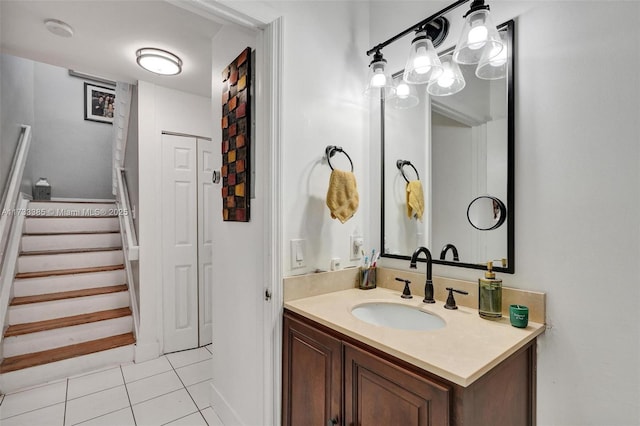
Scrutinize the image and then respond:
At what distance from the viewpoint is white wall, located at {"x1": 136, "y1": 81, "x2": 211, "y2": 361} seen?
8.43 ft

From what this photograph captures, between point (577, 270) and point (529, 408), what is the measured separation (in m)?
0.53

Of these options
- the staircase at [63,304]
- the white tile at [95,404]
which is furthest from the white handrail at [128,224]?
the white tile at [95,404]

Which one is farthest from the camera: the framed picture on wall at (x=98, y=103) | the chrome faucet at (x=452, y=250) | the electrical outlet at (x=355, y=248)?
the framed picture on wall at (x=98, y=103)

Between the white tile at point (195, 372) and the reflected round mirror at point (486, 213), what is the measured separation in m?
2.21

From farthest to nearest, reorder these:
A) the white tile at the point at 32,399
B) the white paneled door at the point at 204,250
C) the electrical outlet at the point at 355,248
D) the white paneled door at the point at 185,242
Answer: the white paneled door at the point at 204,250 < the white paneled door at the point at 185,242 < the white tile at the point at 32,399 < the electrical outlet at the point at 355,248

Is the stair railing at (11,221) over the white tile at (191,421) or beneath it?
over

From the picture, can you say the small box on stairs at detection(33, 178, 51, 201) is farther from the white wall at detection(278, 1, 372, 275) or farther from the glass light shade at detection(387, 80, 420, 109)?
the glass light shade at detection(387, 80, 420, 109)

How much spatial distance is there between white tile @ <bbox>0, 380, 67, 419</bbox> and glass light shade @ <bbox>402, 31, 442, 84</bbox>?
295 cm

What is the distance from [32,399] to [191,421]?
117cm

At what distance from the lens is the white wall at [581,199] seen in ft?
3.10

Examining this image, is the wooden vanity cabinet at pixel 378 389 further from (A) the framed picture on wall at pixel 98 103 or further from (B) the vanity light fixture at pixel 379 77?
(A) the framed picture on wall at pixel 98 103

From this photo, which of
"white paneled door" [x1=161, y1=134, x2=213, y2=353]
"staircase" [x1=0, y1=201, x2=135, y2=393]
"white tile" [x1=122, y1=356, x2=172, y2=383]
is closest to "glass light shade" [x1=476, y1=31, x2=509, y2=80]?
"white paneled door" [x1=161, y1=134, x2=213, y2=353]

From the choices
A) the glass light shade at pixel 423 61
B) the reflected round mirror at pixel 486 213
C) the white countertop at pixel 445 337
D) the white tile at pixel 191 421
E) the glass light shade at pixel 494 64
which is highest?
the glass light shade at pixel 423 61

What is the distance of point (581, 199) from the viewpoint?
1.03 m
